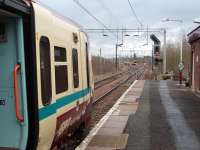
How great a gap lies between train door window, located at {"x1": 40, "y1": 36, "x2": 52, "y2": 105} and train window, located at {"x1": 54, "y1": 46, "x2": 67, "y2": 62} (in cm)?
54

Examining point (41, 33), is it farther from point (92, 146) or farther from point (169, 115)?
point (169, 115)

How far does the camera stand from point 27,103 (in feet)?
21.6

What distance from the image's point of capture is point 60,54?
8398 millimetres

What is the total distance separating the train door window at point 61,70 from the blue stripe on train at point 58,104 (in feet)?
0.61

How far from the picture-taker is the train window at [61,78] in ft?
26.5

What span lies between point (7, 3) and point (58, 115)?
271 cm

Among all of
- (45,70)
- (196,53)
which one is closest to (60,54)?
(45,70)

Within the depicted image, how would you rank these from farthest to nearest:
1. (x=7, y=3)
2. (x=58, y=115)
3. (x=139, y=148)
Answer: (x=139, y=148)
(x=58, y=115)
(x=7, y=3)

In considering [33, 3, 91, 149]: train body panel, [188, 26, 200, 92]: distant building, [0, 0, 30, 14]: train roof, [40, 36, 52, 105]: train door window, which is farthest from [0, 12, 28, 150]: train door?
[188, 26, 200, 92]: distant building

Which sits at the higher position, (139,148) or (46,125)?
(46,125)

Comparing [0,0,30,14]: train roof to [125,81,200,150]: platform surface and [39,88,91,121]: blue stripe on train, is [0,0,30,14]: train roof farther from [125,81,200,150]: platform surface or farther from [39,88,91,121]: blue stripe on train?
[125,81,200,150]: platform surface

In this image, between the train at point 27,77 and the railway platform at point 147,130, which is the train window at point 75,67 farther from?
the train at point 27,77

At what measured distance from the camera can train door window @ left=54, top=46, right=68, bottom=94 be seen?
26.5ft

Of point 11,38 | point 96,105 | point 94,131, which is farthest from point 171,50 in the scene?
point 11,38
